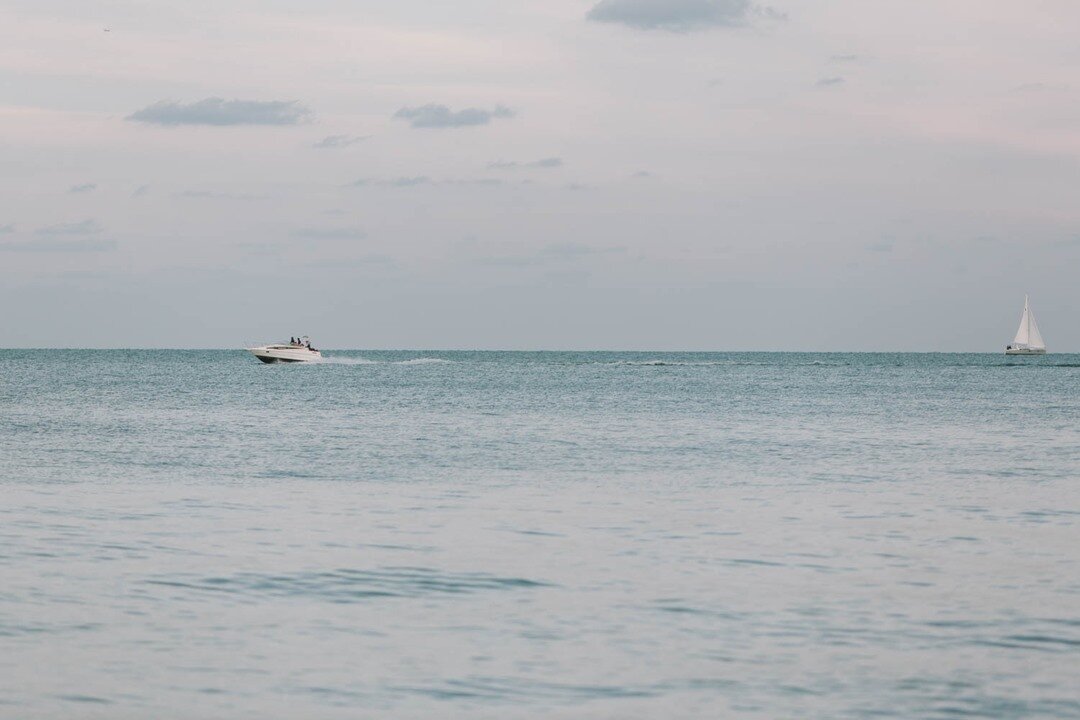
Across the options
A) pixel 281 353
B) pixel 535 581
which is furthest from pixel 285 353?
pixel 535 581

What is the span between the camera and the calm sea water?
43.7 ft

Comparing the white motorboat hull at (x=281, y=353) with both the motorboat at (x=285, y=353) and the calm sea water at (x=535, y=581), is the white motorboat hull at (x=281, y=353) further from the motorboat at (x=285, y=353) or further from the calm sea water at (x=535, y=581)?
the calm sea water at (x=535, y=581)

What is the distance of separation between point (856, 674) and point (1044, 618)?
432 cm

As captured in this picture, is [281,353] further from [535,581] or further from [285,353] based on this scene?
[535,581]

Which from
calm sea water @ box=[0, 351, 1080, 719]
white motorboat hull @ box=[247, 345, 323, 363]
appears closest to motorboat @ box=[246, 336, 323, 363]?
white motorboat hull @ box=[247, 345, 323, 363]

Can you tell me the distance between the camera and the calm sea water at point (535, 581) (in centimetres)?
1332

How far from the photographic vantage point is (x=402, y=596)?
18109 millimetres

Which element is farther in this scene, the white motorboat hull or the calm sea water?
the white motorboat hull

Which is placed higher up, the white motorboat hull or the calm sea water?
the white motorboat hull

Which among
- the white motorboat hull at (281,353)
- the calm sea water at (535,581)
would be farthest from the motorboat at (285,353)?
the calm sea water at (535,581)

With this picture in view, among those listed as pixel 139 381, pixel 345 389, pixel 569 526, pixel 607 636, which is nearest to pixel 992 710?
pixel 607 636

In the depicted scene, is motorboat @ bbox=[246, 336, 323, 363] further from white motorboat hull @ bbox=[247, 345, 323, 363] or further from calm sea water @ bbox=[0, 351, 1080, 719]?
calm sea water @ bbox=[0, 351, 1080, 719]

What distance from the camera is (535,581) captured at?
19203mm

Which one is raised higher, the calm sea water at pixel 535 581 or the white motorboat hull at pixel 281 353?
the white motorboat hull at pixel 281 353
